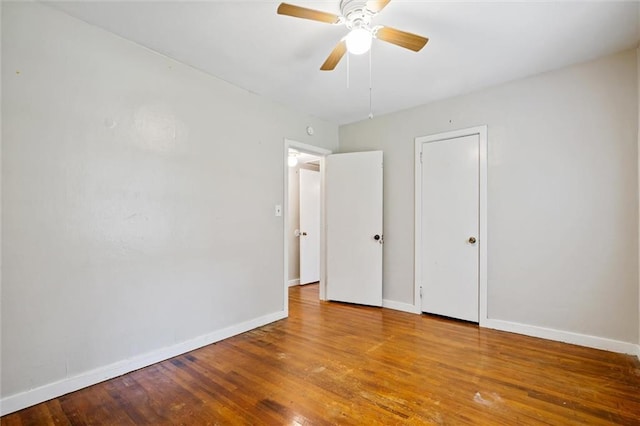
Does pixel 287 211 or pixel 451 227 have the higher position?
pixel 287 211

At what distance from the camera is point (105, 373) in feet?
7.18

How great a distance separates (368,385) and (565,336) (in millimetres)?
2048

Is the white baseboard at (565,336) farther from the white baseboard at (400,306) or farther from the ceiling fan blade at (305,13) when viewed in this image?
the ceiling fan blade at (305,13)

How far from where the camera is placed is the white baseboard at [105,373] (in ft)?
6.06

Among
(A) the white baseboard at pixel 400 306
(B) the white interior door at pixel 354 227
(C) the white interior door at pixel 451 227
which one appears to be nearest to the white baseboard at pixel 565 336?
(C) the white interior door at pixel 451 227

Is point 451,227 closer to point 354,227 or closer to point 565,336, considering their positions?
point 354,227

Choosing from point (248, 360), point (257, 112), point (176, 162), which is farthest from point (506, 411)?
point (257, 112)

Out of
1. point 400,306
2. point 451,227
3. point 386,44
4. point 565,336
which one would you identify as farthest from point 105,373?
point 565,336

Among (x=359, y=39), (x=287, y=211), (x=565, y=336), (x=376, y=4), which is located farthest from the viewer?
(x=287, y=211)

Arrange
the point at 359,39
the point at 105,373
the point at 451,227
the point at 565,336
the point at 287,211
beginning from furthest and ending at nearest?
1. the point at 287,211
2. the point at 451,227
3. the point at 565,336
4. the point at 105,373
5. the point at 359,39

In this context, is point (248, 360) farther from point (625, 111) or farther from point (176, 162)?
point (625, 111)

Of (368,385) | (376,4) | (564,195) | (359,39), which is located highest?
(376,4)

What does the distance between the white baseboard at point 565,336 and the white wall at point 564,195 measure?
0.13 ft

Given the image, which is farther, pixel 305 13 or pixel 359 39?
pixel 359 39
